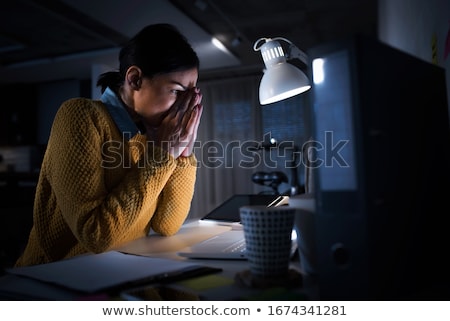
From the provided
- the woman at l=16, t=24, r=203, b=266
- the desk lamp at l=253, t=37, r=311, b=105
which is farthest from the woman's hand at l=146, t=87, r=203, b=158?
the desk lamp at l=253, t=37, r=311, b=105

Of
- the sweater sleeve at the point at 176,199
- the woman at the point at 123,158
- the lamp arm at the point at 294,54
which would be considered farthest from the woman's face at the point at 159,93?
the lamp arm at the point at 294,54

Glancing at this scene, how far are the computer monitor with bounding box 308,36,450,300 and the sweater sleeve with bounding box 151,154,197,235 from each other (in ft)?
2.01

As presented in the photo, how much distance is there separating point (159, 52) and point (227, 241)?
1.57 feet

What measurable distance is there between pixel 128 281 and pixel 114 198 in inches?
11.1

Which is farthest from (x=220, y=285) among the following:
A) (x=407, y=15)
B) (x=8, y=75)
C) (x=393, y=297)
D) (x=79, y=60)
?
(x=8, y=75)

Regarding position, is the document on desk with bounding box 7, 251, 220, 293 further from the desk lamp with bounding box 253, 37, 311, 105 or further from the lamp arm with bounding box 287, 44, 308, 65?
the lamp arm with bounding box 287, 44, 308, 65

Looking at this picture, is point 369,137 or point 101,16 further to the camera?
point 101,16

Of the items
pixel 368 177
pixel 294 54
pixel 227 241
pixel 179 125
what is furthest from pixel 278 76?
pixel 368 177

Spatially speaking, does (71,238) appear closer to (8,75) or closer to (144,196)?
(144,196)

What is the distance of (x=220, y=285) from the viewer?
47 centimetres

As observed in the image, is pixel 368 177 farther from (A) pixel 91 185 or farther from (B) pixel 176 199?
(B) pixel 176 199

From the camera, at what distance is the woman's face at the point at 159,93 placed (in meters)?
0.91

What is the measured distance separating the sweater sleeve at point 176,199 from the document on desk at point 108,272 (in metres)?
0.35

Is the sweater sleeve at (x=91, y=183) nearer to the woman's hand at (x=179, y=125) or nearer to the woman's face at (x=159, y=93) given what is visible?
the woman's hand at (x=179, y=125)
